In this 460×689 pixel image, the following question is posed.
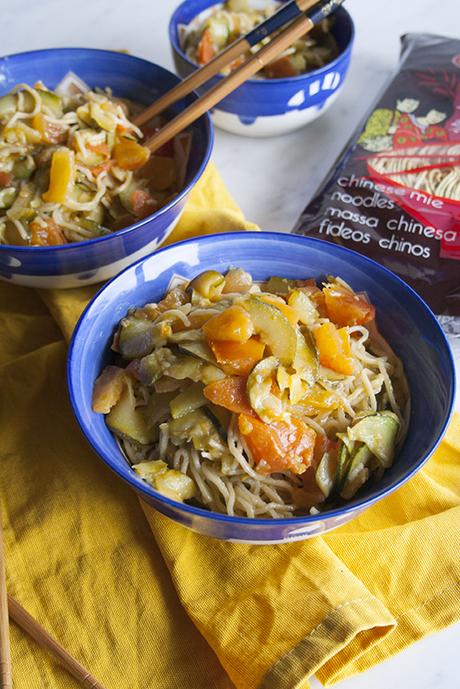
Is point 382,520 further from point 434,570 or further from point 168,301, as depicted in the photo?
point 168,301

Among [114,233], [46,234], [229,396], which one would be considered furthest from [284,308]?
[46,234]

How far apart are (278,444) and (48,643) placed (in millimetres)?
674

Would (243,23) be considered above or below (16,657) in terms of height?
above

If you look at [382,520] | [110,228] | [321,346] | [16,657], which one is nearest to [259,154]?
[110,228]

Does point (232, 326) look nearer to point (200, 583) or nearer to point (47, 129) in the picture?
point (200, 583)

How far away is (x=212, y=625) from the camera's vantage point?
165cm

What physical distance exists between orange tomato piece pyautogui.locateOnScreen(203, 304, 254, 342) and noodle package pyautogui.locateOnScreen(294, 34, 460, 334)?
76cm

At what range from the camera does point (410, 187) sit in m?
2.49

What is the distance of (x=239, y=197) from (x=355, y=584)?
1483 millimetres

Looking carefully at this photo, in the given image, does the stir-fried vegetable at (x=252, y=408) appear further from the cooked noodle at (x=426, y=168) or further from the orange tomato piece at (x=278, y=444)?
the cooked noodle at (x=426, y=168)

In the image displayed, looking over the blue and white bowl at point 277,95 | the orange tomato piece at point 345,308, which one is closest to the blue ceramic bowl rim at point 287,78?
the blue and white bowl at point 277,95

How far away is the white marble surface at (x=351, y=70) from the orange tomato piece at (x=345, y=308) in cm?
68

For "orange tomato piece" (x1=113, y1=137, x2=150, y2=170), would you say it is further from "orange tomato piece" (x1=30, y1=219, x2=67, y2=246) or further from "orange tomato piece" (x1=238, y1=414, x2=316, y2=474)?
"orange tomato piece" (x1=238, y1=414, x2=316, y2=474)

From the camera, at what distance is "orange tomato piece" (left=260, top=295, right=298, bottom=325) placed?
1799mm
